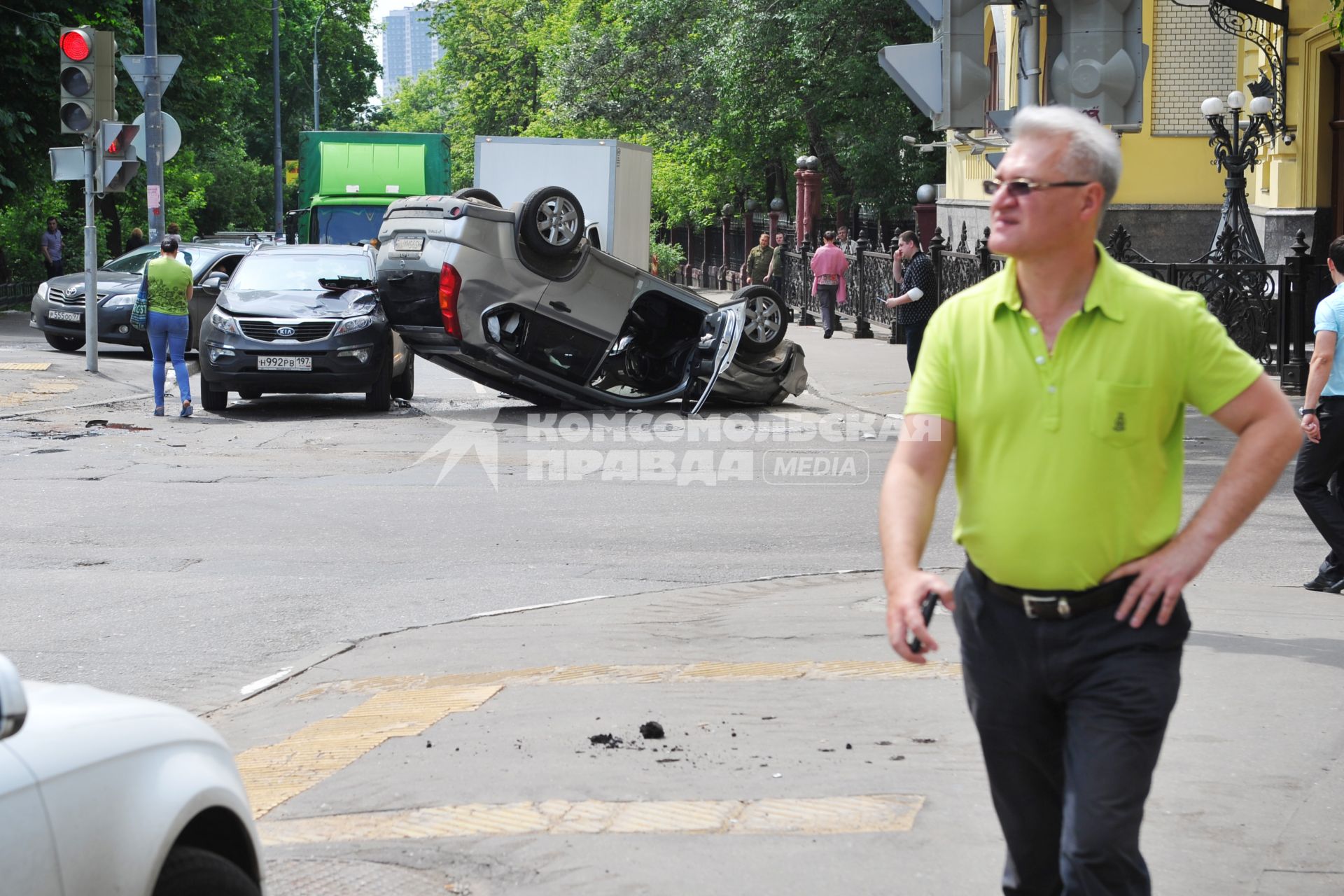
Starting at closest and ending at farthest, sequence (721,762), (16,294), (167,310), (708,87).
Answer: (721,762) → (167,310) → (16,294) → (708,87)

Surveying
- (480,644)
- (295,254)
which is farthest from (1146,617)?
(295,254)

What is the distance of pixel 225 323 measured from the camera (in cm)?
1694

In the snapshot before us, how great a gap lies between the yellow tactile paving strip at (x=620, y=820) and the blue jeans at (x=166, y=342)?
41.8 feet

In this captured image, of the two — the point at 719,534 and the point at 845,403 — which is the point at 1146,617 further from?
the point at 845,403

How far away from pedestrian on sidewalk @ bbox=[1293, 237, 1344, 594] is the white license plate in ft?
35.1

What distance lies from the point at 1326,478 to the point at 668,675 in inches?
148

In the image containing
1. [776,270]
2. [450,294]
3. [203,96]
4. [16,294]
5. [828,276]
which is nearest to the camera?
[450,294]

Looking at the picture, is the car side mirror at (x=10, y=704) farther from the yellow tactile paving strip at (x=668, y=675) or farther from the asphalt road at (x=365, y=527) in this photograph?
the yellow tactile paving strip at (x=668, y=675)

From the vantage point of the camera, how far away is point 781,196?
47469 millimetres

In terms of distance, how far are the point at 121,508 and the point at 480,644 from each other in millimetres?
4660

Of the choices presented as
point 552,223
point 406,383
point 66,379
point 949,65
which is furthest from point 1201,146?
point 949,65

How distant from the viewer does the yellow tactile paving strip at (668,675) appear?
21.7 ft

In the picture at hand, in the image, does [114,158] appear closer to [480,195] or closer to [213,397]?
[213,397]

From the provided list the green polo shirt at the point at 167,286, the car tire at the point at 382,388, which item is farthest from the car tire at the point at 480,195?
the green polo shirt at the point at 167,286
